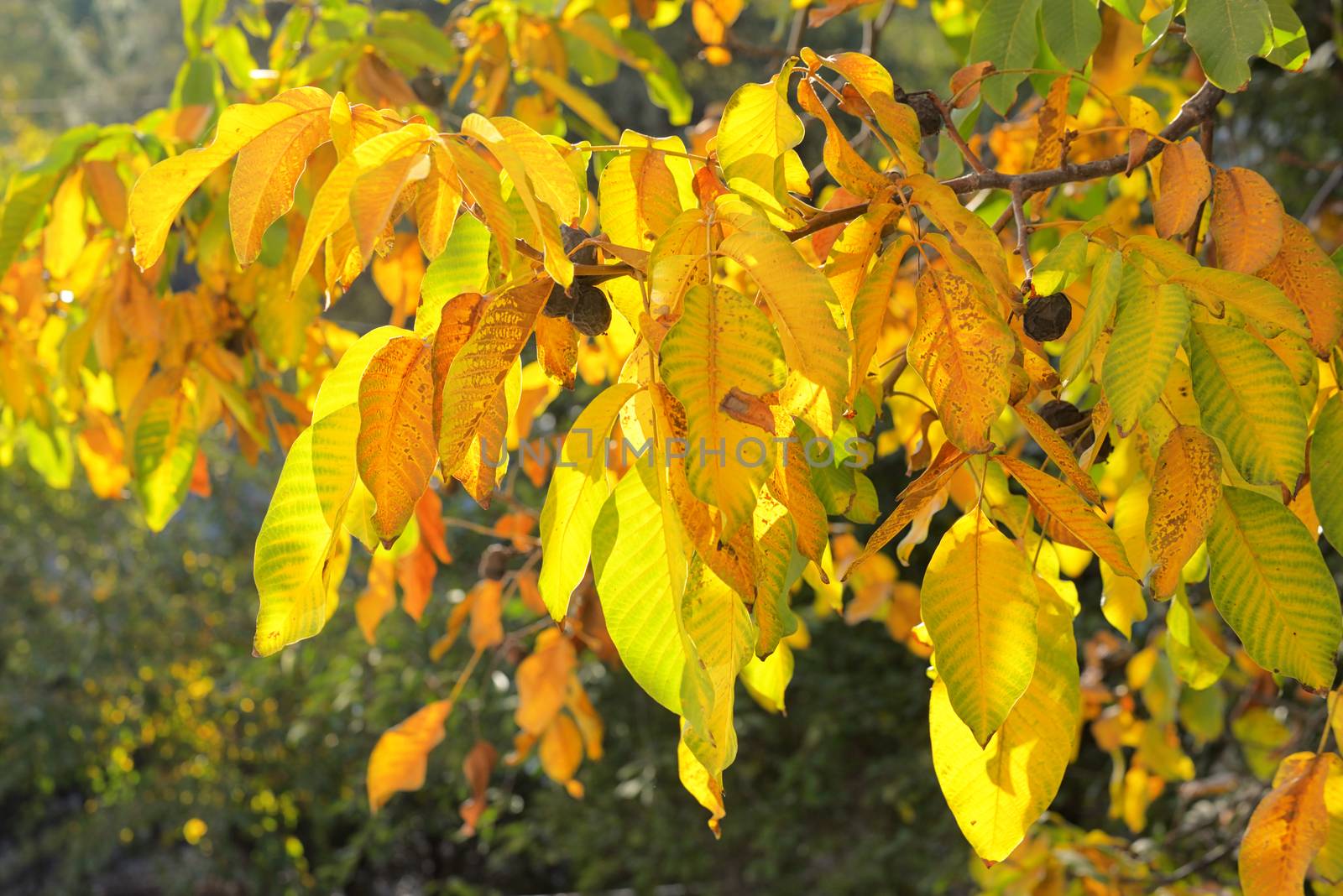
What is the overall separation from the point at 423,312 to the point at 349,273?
2.5 inches

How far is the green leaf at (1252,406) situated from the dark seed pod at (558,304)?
0.91 feet

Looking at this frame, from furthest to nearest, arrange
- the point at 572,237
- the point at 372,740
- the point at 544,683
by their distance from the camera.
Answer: the point at 372,740 → the point at 544,683 → the point at 572,237

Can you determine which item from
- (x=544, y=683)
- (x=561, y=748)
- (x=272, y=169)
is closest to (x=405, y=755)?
(x=544, y=683)

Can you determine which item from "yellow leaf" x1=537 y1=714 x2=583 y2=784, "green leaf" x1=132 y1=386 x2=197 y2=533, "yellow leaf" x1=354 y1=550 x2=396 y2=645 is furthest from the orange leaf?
"green leaf" x1=132 y1=386 x2=197 y2=533

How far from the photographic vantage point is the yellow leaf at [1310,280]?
0.56 m

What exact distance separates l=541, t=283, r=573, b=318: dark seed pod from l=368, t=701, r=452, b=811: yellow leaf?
2.65 feet

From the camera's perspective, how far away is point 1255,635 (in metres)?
0.53

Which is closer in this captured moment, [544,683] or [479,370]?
[479,370]

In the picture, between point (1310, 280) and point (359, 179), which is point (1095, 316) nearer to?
point (1310, 280)

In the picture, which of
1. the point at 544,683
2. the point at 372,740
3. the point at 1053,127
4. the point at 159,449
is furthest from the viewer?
the point at 372,740

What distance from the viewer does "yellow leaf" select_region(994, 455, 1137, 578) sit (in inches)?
19.1

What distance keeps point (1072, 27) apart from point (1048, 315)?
1.18 ft

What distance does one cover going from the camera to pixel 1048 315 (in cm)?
55

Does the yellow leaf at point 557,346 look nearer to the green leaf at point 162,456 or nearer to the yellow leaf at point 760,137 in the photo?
the yellow leaf at point 760,137
